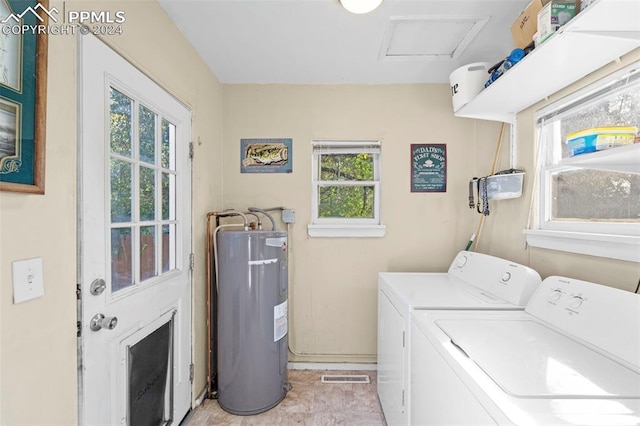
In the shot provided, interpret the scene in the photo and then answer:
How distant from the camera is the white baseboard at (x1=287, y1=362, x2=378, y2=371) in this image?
235 centimetres

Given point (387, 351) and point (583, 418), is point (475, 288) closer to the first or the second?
point (387, 351)

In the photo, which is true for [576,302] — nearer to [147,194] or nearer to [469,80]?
[469,80]

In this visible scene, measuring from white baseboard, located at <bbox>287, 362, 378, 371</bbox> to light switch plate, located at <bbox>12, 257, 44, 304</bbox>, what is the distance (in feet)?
6.34

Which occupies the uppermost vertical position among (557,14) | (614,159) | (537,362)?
(557,14)

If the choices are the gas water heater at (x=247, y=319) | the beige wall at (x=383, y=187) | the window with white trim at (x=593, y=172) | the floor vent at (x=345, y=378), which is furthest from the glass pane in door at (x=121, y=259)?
the window with white trim at (x=593, y=172)

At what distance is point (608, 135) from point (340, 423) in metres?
2.01

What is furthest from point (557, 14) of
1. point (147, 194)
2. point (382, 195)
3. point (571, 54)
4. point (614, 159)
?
point (147, 194)

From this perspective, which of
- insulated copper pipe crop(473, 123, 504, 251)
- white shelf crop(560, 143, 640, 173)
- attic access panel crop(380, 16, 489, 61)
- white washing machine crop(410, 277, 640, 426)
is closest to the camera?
white washing machine crop(410, 277, 640, 426)

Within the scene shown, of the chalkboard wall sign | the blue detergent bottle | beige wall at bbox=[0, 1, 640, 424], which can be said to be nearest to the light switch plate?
beige wall at bbox=[0, 1, 640, 424]

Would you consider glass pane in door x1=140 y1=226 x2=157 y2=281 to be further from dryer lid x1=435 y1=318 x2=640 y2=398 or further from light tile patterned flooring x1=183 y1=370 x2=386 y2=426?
dryer lid x1=435 y1=318 x2=640 y2=398

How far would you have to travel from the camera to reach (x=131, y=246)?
1303 mm

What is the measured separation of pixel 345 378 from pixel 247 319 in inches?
39.0

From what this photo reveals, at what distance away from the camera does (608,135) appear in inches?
41.3

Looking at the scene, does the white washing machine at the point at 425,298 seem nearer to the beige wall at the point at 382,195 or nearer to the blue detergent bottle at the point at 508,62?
the beige wall at the point at 382,195
